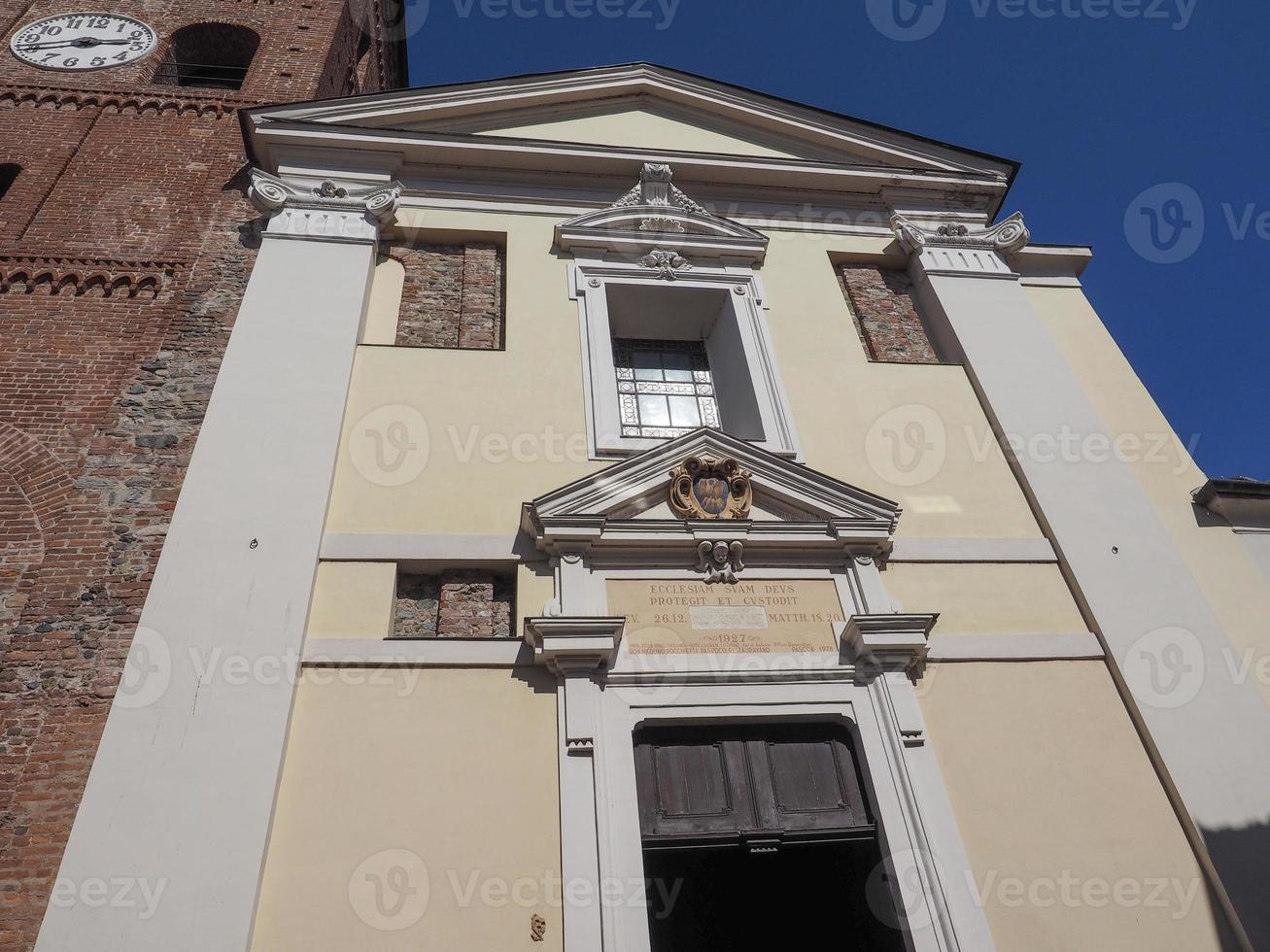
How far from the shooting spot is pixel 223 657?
5.70 metres

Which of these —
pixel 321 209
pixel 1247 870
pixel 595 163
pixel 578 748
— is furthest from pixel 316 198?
pixel 1247 870

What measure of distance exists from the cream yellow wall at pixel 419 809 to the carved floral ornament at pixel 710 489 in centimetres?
190

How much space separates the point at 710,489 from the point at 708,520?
1.34 ft

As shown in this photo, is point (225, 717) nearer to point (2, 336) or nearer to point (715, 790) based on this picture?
point (715, 790)

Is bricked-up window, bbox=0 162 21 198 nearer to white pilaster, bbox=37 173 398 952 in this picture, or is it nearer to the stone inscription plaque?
white pilaster, bbox=37 173 398 952

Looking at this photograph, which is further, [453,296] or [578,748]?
[453,296]

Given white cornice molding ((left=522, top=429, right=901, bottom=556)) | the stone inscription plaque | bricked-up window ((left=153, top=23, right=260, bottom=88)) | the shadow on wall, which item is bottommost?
the shadow on wall

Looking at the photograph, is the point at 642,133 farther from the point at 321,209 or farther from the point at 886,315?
the point at 321,209

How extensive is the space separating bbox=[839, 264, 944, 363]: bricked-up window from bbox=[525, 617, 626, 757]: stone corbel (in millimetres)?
4321

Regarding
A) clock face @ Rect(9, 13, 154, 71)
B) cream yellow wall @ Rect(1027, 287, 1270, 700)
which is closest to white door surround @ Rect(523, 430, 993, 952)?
cream yellow wall @ Rect(1027, 287, 1270, 700)

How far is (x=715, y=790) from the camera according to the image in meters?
5.93

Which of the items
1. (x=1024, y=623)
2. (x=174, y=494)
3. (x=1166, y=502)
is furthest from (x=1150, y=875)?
(x=174, y=494)

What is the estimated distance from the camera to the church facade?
5.29 m

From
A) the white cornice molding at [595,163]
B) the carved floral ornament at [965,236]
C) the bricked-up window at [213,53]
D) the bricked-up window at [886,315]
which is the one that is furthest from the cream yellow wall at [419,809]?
the bricked-up window at [213,53]
